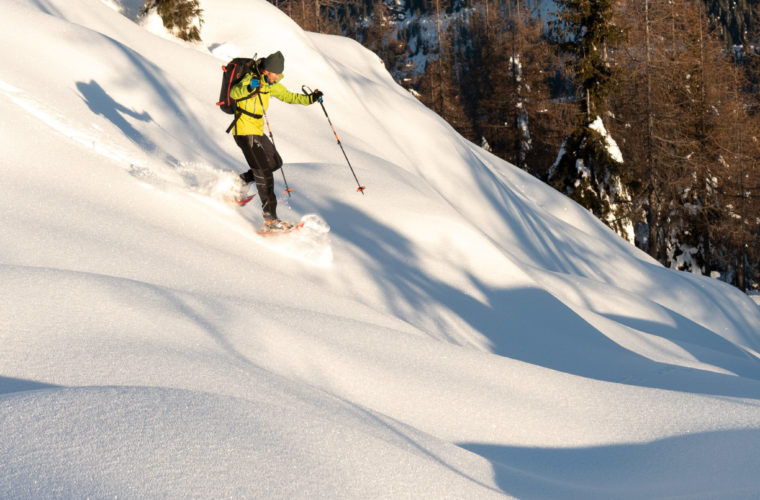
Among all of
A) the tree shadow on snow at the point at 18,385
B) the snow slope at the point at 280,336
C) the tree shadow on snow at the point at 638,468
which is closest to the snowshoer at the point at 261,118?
the snow slope at the point at 280,336

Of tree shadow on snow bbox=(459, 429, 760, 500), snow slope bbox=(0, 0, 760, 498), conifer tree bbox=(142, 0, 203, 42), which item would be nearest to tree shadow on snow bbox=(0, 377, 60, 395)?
snow slope bbox=(0, 0, 760, 498)

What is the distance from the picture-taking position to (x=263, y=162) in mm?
8461

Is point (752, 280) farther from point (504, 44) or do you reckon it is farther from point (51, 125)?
point (51, 125)

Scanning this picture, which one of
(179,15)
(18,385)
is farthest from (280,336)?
(179,15)

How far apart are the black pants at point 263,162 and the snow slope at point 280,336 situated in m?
0.52

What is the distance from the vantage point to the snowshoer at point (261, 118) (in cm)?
820

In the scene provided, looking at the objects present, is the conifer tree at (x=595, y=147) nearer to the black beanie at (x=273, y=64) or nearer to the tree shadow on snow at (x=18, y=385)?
the black beanie at (x=273, y=64)

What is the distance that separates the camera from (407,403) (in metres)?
5.36

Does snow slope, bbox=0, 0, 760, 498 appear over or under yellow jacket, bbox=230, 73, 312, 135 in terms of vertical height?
under

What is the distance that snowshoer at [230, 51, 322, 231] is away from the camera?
8195 mm

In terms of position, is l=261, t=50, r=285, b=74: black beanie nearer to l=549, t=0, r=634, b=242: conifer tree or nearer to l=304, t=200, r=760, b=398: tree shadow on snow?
l=304, t=200, r=760, b=398: tree shadow on snow

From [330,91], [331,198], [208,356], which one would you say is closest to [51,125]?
[331,198]

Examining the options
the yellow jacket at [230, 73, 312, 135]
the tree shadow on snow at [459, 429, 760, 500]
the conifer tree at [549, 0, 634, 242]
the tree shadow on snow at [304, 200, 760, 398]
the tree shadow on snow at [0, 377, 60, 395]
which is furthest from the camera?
the conifer tree at [549, 0, 634, 242]

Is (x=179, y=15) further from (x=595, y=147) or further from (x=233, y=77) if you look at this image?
(x=595, y=147)
